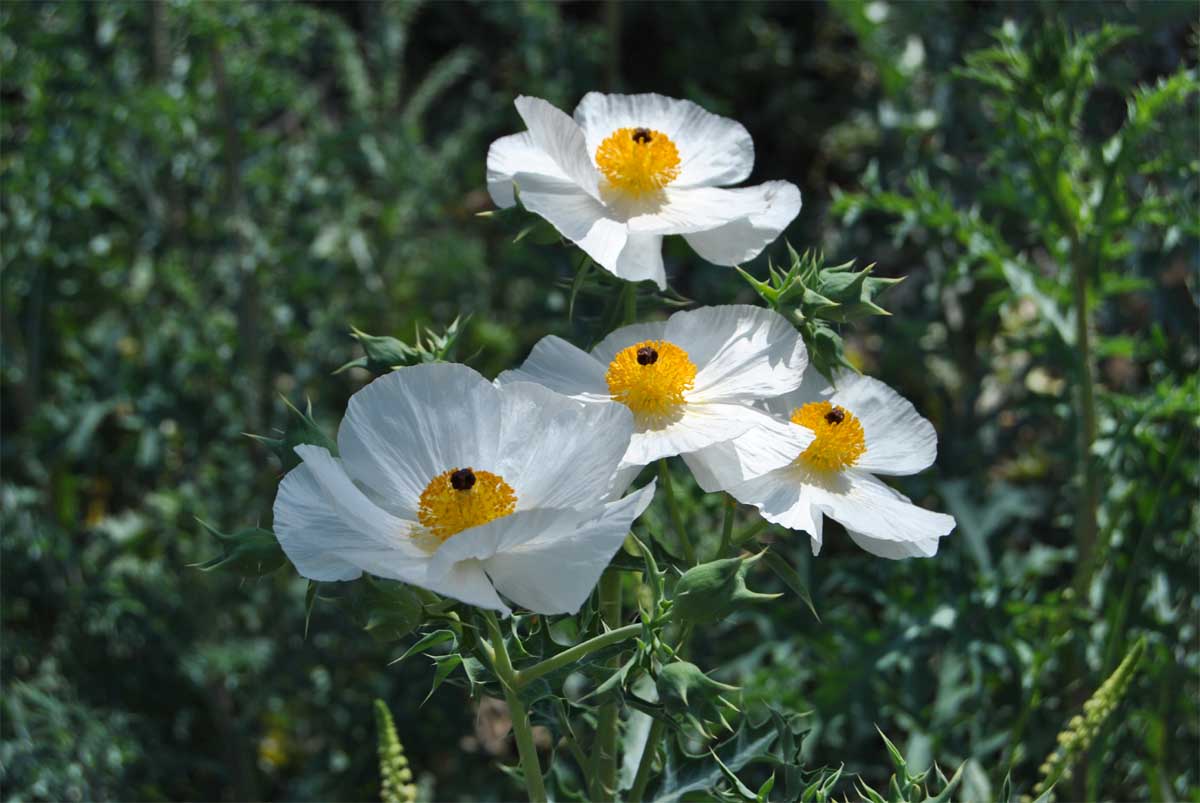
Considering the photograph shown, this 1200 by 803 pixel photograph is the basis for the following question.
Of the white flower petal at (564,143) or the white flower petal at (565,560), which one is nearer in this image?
the white flower petal at (565,560)

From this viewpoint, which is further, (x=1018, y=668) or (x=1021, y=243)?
(x=1021, y=243)

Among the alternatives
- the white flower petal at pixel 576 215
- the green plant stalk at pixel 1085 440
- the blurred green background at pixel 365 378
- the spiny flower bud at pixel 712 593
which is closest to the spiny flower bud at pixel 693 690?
the spiny flower bud at pixel 712 593

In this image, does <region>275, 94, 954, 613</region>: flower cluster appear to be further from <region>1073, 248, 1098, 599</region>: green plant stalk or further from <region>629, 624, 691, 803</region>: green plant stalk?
<region>1073, 248, 1098, 599</region>: green plant stalk

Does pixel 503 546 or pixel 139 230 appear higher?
pixel 503 546

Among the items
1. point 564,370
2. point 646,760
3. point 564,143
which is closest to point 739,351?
point 564,370

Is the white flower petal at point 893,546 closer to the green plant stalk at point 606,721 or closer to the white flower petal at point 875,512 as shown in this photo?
the white flower petal at point 875,512

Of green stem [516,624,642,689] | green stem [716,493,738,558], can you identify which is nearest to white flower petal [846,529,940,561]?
green stem [716,493,738,558]

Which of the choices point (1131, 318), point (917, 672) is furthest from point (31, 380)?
point (1131, 318)

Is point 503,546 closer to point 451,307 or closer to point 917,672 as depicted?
point 917,672
